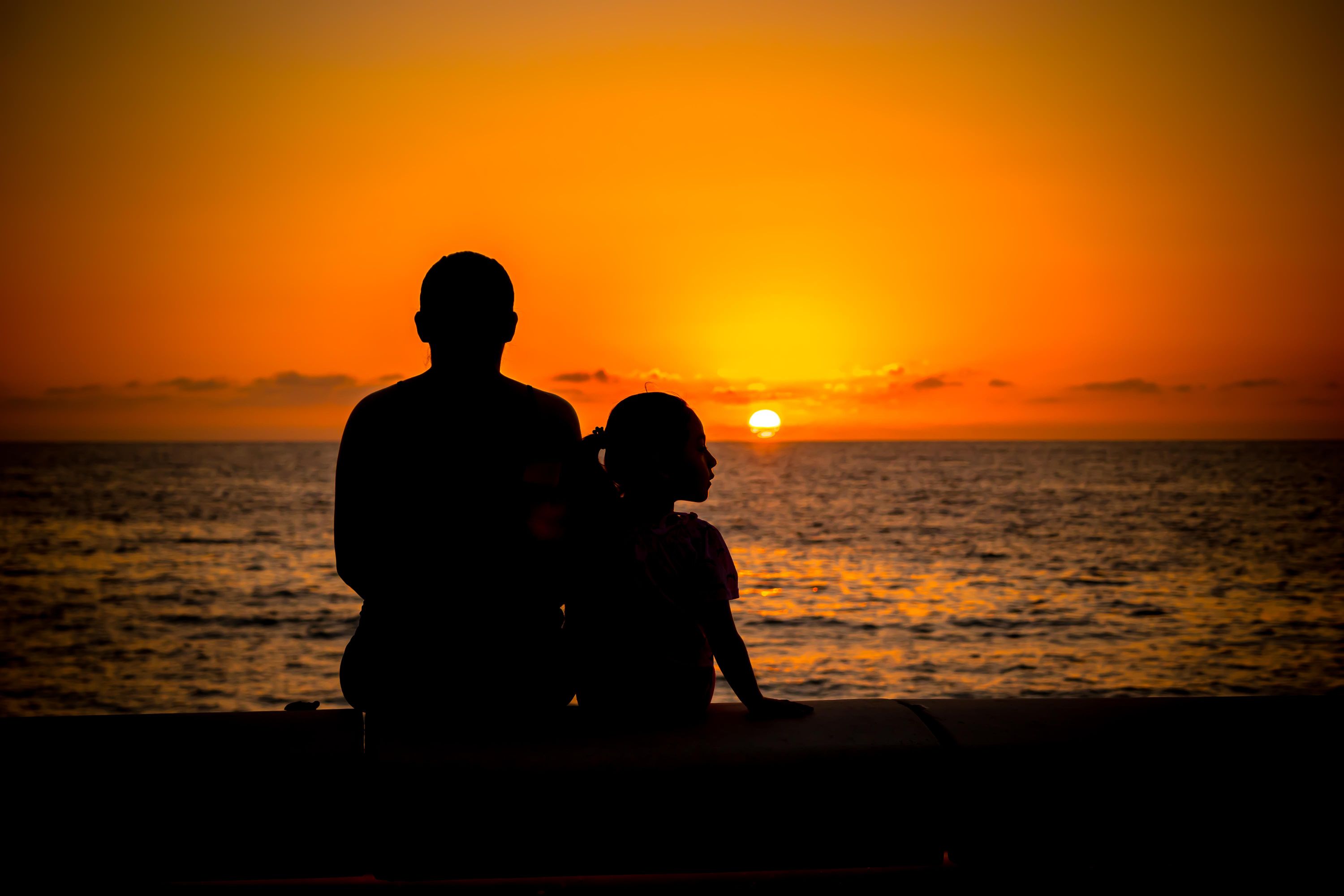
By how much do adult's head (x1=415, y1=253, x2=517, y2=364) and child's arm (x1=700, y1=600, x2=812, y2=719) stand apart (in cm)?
92

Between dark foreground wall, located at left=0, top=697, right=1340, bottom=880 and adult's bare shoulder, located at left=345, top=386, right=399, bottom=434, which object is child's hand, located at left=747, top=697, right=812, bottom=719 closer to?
dark foreground wall, located at left=0, top=697, right=1340, bottom=880

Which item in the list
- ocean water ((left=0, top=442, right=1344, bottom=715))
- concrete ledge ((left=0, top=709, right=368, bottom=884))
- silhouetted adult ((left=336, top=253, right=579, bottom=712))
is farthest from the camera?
ocean water ((left=0, top=442, right=1344, bottom=715))

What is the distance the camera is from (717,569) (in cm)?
256

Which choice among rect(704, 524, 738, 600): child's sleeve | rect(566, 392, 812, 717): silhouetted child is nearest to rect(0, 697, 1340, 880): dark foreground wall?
rect(566, 392, 812, 717): silhouetted child

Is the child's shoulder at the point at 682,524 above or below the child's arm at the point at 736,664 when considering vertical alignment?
above

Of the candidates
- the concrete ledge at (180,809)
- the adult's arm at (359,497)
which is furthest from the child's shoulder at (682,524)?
the concrete ledge at (180,809)

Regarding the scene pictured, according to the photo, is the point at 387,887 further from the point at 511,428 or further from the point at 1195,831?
the point at 1195,831

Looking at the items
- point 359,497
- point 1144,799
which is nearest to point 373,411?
point 359,497

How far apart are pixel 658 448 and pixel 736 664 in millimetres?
616

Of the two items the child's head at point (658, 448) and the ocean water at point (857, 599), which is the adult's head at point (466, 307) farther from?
the ocean water at point (857, 599)

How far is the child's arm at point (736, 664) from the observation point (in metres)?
2.46

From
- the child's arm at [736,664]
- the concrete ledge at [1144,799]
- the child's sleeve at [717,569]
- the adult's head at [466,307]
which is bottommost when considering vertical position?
the concrete ledge at [1144,799]

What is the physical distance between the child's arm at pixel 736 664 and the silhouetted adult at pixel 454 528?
454 mm

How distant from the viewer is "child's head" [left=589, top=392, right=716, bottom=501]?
2.57m
